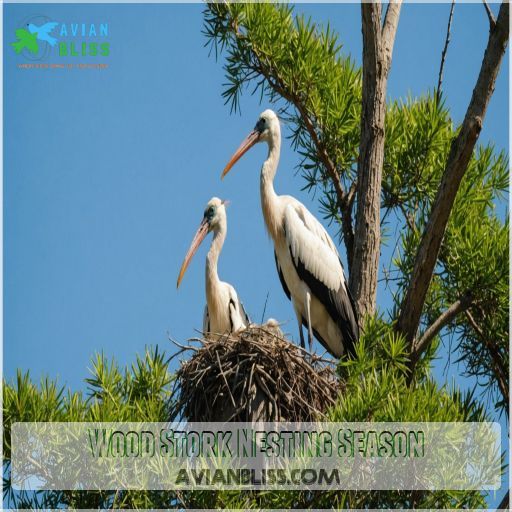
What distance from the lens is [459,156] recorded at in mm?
5789

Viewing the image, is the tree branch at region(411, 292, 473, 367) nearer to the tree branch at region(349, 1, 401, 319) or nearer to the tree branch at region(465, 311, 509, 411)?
the tree branch at region(465, 311, 509, 411)

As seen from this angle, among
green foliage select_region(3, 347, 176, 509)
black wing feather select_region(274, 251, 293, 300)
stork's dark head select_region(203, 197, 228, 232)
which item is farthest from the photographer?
stork's dark head select_region(203, 197, 228, 232)

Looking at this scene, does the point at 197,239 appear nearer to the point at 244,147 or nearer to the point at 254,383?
the point at 244,147

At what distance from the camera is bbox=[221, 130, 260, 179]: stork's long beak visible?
7.86m

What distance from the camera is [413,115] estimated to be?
296 inches

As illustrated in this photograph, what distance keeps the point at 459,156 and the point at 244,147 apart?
7.81 ft

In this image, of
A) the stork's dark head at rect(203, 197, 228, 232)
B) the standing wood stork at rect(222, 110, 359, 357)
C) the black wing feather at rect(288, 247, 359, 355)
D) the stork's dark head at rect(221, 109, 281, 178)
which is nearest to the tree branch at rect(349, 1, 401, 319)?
→ the black wing feather at rect(288, 247, 359, 355)

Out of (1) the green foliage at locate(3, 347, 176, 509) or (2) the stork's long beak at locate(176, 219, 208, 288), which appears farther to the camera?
(2) the stork's long beak at locate(176, 219, 208, 288)

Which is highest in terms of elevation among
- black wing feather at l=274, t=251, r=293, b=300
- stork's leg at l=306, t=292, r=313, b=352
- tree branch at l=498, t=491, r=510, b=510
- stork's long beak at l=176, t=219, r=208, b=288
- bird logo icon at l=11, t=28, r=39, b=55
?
bird logo icon at l=11, t=28, r=39, b=55

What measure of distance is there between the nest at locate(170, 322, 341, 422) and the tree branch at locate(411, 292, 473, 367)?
0.45m

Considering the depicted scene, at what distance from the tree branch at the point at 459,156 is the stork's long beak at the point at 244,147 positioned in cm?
220

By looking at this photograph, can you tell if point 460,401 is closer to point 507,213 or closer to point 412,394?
point 412,394

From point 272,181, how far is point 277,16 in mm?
1054

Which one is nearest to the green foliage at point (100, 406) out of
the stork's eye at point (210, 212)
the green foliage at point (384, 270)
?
the green foliage at point (384, 270)
